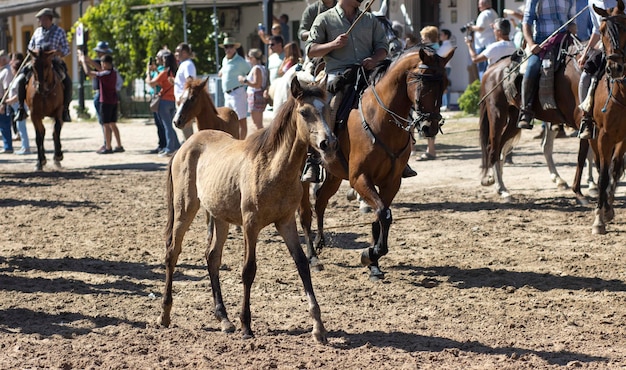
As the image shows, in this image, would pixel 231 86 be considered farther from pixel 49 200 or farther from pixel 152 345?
pixel 152 345

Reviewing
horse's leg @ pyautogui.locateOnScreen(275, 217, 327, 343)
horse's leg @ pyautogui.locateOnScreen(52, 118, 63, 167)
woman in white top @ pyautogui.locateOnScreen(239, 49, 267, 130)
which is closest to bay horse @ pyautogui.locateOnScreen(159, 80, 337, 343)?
horse's leg @ pyautogui.locateOnScreen(275, 217, 327, 343)

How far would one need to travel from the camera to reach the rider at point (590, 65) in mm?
11430

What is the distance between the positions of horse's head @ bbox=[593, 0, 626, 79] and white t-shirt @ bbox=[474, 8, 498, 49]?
9.65 metres

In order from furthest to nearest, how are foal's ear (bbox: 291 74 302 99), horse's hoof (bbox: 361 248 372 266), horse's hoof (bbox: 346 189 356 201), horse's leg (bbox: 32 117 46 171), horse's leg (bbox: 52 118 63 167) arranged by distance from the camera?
horse's leg (bbox: 52 118 63 167), horse's leg (bbox: 32 117 46 171), horse's hoof (bbox: 346 189 356 201), horse's hoof (bbox: 361 248 372 266), foal's ear (bbox: 291 74 302 99)

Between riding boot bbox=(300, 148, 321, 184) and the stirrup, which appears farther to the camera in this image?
the stirrup

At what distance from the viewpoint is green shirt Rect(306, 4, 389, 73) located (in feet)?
32.8

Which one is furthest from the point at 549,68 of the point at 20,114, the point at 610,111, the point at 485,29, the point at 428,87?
the point at 20,114

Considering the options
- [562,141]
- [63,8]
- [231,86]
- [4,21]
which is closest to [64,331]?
[231,86]

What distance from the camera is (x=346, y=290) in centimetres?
873

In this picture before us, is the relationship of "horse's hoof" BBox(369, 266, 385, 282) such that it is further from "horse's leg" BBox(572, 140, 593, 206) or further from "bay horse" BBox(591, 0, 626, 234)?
"horse's leg" BBox(572, 140, 593, 206)

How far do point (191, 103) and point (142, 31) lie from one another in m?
19.8

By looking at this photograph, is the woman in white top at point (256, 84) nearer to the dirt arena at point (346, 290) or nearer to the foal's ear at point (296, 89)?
the dirt arena at point (346, 290)

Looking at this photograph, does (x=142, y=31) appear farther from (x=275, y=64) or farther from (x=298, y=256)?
(x=298, y=256)

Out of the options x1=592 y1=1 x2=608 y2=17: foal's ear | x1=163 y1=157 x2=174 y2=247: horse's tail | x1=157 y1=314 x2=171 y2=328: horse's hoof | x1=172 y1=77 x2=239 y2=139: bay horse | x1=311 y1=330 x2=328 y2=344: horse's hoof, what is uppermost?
x1=592 y1=1 x2=608 y2=17: foal's ear
